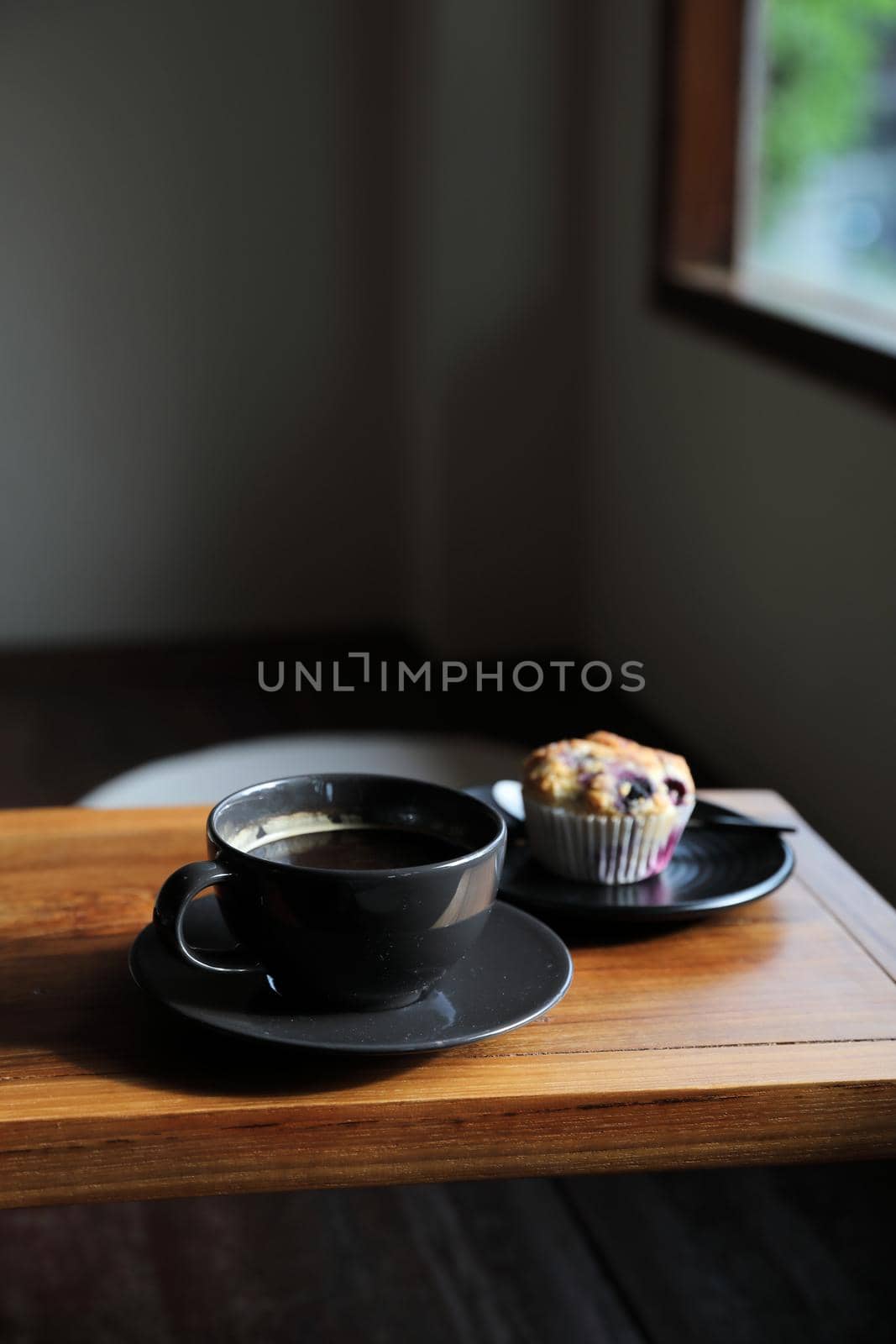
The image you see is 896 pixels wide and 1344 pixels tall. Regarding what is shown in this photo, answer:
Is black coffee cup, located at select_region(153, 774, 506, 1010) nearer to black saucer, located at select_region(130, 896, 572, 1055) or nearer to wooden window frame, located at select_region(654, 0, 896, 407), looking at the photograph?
black saucer, located at select_region(130, 896, 572, 1055)

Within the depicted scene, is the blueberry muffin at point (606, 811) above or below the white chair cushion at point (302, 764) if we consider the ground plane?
above

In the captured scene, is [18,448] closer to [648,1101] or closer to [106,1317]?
[106,1317]

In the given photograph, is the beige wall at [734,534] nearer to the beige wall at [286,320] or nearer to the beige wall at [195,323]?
the beige wall at [286,320]

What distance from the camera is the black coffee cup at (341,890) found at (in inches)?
24.5

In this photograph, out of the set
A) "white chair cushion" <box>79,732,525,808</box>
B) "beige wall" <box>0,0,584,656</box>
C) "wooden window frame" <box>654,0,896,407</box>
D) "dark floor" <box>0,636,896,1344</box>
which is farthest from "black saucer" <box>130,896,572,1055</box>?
"beige wall" <box>0,0,584,656</box>

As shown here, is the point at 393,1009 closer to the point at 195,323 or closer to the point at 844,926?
the point at 844,926

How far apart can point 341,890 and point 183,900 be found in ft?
0.23

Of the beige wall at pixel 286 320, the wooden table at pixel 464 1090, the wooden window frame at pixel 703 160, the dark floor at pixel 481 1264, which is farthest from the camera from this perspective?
the beige wall at pixel 286 320

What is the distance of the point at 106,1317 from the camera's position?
128 centimetres

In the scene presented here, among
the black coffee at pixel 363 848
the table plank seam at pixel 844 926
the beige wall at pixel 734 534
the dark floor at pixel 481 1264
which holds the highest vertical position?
the black coffee at pixel 363 848

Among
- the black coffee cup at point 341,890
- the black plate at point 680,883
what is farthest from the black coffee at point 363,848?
the black plate at point 680,883

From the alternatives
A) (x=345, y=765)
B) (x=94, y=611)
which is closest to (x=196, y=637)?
(x=94, y=611)

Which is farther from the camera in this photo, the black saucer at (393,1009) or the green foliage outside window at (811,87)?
the green foliage outside window at (811,87)

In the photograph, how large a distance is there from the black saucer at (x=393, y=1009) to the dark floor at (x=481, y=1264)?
0.68 meters
